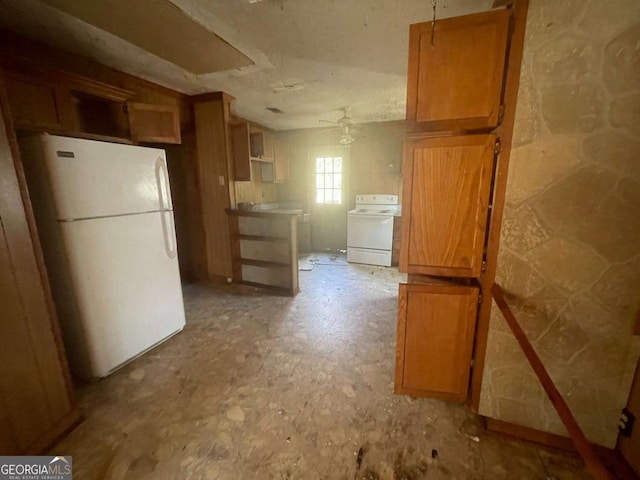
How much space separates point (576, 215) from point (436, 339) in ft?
2.97

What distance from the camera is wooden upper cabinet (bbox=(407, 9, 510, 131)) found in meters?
1.17

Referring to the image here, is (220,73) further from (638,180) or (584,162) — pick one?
(638,180)

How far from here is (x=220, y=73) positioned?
8.20 ft

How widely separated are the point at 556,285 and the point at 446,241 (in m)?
0.50

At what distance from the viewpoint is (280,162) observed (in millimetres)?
4820

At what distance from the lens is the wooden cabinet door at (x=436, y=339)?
145 centimetres

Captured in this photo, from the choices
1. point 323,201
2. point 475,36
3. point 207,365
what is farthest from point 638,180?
point 323,201

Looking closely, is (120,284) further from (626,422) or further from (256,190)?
(256,190)

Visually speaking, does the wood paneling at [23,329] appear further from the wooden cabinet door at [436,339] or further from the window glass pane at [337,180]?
the window glass pane at [337,180]

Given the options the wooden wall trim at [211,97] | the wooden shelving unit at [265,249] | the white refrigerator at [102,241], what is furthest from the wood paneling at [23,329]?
the wooden wall trim at [211,97]

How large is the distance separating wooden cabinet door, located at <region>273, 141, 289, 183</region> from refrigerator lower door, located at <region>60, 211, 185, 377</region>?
9.22 feet

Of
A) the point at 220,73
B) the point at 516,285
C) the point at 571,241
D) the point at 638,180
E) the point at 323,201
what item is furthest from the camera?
the point at 323,201

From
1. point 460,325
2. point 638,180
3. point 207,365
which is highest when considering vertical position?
point 638,180

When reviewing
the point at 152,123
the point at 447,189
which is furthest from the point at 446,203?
the point at 152,123
